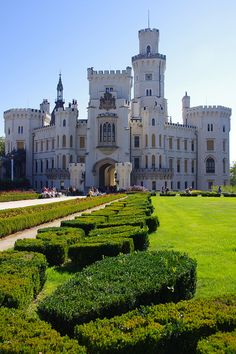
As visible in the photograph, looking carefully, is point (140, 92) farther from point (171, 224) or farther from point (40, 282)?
point (40, 282)

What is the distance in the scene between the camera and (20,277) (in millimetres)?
7754

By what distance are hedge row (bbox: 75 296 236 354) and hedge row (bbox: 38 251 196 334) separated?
610 mm

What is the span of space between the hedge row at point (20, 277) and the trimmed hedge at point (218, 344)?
3.13 meters

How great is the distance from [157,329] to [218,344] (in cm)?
77

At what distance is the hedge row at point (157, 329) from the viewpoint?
4.95 meters

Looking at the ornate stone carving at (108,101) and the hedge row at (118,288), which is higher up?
the ornate stone carving at (108,101)

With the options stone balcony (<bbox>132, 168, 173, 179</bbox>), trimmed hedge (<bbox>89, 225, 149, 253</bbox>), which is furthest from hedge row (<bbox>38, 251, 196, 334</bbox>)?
stone balcony (<bbox>132, 168, 173, 179</bbox>)

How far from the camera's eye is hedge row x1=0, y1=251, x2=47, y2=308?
22.4ft

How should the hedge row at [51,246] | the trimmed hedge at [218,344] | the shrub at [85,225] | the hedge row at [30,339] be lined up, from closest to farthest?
1. the trimmed hedge at [218,344]
2. the hedge row at [30,339]
3. the hedge row at [51,246]
4. the shrub at [85,225]

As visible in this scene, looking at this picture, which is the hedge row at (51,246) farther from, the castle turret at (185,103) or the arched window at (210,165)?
the castle turret at (185,103)

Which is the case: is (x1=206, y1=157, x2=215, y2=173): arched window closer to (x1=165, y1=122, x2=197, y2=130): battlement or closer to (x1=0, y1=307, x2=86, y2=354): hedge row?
(x1=165, y1=122, x2=197, y2=130): battlement

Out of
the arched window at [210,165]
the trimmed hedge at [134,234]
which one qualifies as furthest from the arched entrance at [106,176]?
the trimmed hedge at [134,234]

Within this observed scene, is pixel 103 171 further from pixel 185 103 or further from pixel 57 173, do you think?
pixel 185 103

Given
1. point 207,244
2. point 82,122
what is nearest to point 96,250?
point 207,244
